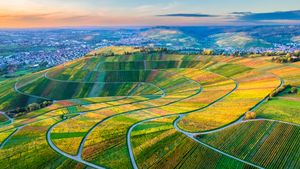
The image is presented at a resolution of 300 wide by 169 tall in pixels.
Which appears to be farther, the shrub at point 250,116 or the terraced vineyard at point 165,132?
the shrub at point 250,116

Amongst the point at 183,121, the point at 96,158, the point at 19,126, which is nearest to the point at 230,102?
the point at 183,121

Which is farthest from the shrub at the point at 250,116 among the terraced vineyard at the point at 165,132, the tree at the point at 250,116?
the terraced vineyard at the point at 165,132

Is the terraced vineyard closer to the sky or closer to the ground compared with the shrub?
closer to the ground

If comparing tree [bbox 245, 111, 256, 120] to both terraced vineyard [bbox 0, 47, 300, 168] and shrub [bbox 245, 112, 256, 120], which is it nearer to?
shrub [bbox 245, 112, 256, 120]

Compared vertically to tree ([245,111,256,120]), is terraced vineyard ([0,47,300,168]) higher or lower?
lower

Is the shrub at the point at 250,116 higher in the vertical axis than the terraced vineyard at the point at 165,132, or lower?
higher

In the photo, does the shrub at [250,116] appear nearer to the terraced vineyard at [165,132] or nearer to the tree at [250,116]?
the tree at [250,116]

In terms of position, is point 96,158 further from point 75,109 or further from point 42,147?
point 75,109

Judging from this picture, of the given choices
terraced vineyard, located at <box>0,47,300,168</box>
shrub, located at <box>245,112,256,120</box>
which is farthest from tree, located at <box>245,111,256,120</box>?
terraced vineyard, located at <box>0,47,300,168</box>

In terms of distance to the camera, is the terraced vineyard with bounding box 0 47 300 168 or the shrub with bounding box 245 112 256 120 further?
the shrub with bounding box 245 112 256 120

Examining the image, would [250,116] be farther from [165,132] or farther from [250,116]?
[165,132]

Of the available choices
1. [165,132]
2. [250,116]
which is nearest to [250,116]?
[250,116]

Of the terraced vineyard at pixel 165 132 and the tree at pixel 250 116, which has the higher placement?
the tree at pixel 250 116
